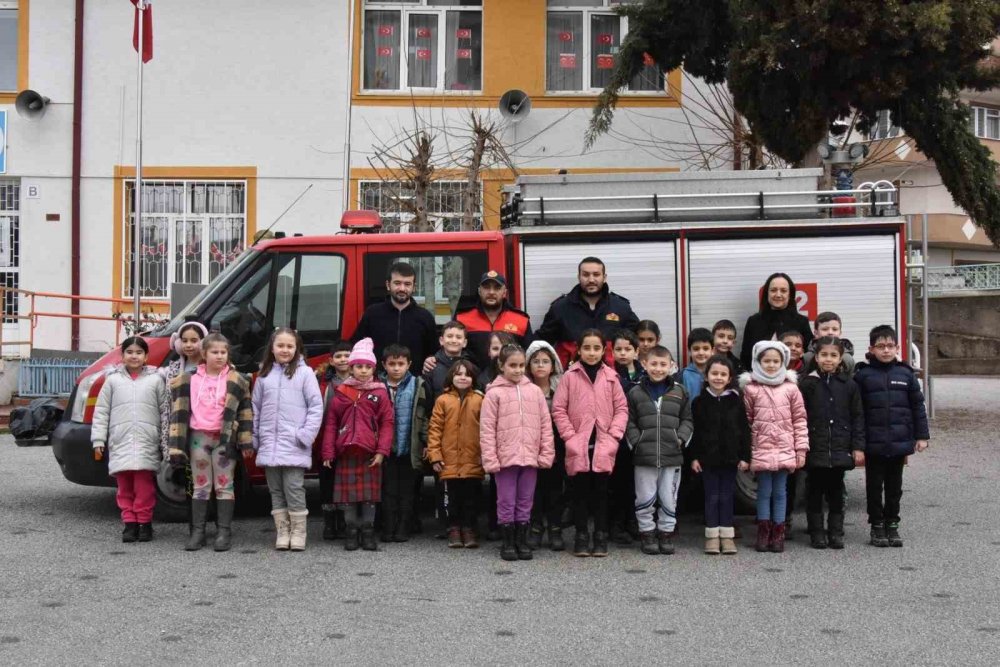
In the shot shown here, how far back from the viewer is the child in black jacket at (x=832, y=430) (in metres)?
8.58

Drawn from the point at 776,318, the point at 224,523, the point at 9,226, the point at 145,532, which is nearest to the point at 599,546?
the point at 776,318

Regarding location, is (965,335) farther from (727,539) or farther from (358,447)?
(358,447)

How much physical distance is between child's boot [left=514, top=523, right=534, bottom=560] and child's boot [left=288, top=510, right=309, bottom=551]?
1385mm

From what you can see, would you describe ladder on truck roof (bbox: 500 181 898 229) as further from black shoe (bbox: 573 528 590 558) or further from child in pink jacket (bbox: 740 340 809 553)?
black shoe (bbox: 573 528 590 558)

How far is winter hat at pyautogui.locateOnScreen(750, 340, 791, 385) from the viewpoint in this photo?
8617 mm

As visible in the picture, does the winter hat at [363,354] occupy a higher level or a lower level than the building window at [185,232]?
lower

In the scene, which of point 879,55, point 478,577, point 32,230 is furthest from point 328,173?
→ point 478,577

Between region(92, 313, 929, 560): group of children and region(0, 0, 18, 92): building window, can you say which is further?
region(0, 0, 18, 92): building window

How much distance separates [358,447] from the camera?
27.9 ft

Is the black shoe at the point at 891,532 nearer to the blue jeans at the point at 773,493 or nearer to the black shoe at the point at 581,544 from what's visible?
the blue jeans at the point at 773,493

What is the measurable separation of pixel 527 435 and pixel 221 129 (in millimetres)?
13666

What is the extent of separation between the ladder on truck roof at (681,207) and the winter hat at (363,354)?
72.4 inches

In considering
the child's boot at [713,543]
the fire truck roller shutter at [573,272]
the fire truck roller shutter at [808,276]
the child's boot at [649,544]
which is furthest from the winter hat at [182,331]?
the child's boot at [713,543]

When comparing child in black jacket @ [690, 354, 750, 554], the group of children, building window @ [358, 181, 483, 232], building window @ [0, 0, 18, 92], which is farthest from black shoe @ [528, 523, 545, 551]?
building window @ [0, 0, 18, 92]
